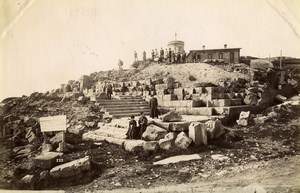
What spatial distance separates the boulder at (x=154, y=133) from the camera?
5082 millimetres

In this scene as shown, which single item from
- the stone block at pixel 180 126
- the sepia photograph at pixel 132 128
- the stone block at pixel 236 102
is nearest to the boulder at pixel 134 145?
the sepia photograph at pixel 132 128

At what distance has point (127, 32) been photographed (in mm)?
5020

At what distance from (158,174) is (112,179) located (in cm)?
60

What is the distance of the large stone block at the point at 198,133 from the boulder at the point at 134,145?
776 mm

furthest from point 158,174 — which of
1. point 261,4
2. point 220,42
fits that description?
point 261,4

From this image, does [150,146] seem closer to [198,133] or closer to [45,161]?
[198,133]

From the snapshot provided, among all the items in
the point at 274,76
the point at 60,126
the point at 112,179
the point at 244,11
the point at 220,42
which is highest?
the point at 244,11

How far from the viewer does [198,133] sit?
4.94 metres

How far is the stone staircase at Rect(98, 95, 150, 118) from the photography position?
7.49 meters

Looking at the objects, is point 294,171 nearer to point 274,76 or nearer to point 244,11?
point 244,11

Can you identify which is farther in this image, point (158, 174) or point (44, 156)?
point (44, 156)

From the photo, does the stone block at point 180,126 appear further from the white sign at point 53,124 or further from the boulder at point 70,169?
the white sign at point 53,124

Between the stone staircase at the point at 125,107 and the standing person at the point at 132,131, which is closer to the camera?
the standing person at the point at 132,131

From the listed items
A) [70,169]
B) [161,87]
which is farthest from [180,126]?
[161,87]
